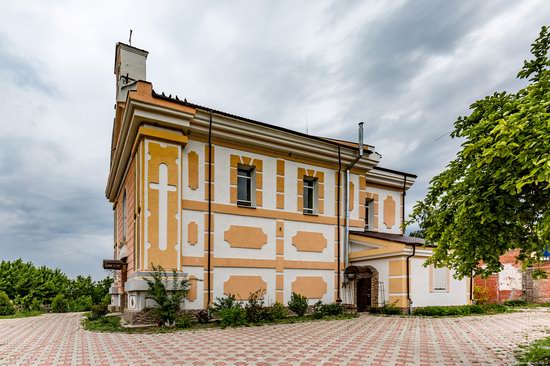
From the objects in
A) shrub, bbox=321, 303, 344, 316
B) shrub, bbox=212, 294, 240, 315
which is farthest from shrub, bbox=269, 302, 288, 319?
shrub, bbox=321, 303, 344, 316

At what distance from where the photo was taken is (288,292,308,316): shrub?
14.6m

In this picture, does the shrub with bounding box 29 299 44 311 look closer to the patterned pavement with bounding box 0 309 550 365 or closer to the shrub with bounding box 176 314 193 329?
the patterned pavement with bounding box 0 309 550 365

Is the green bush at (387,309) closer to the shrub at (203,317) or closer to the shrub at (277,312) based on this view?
the shrub at (277,312)

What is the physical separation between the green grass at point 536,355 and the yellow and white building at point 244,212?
469cm

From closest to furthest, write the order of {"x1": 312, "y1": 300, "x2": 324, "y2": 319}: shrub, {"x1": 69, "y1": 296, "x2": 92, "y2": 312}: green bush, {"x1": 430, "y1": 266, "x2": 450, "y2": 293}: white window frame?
{"x1": 312, "y1": 300, "x2": 324, "y2": 319}: shrub → {"x1": 430, "y1": 266, "x2": 450, "y2": 293}: white window frame → {"x1": 69, "y1": 296, "x2": 92, "y2": 312}: green bush

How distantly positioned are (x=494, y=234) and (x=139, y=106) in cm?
1071

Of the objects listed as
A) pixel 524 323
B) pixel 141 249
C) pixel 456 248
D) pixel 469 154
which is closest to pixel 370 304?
pixel 524 323

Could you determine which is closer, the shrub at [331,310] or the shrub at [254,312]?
the shrub at [254,312]

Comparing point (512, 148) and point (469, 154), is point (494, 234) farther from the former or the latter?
point (512, 148)

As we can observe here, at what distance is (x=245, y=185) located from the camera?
15523 mm

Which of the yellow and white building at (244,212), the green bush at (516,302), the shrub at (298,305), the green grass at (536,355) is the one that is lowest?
the green bush at (516,302)

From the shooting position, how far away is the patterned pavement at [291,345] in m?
7.16

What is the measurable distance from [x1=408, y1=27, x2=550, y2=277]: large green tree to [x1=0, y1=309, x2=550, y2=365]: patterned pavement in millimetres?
2330

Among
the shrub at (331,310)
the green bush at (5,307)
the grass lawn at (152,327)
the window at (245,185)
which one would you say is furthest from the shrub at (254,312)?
the green bush at (5,307)
